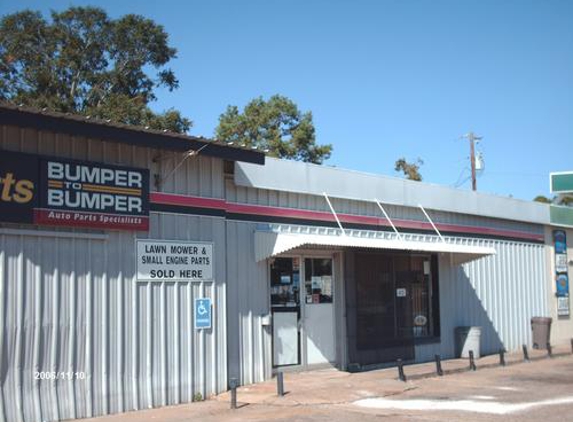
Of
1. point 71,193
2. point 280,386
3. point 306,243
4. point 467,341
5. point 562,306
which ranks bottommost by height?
point 280,386

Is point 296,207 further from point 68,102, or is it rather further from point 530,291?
point 68,102

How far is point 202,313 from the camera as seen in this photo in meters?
13.0

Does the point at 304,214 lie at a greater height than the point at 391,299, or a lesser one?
greater

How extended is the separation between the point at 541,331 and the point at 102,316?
1497 centimetres

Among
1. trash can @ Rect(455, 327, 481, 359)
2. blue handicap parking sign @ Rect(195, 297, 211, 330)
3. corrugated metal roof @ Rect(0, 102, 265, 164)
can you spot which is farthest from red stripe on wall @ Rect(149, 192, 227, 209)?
trash can @ Rect(455, 327, 481, 359)

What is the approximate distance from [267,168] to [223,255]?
89.9 inches

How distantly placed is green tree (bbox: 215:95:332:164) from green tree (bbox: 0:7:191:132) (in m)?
8.96

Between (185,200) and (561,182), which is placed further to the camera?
(561,182)

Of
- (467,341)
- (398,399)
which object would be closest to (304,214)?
(398,399)

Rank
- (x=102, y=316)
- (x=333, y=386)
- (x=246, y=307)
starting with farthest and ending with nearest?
(x=246, y=307) < (x=333, y=386) < (x=102, y=316)

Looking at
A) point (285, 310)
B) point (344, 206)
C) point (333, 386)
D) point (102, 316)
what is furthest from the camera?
point (344, 206)

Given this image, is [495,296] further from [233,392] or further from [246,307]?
[233,392]

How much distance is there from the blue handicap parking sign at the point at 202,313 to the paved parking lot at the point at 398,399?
1301 mm

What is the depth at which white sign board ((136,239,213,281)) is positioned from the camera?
40.1ft
